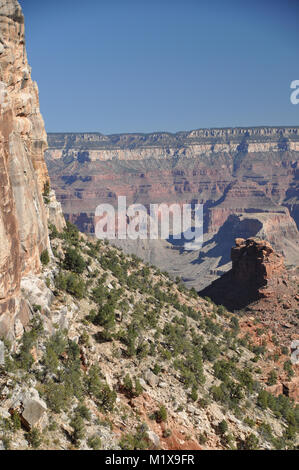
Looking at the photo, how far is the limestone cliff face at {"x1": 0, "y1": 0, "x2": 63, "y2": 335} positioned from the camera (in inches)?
938

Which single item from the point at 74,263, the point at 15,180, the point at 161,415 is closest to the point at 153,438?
the point at 161,415

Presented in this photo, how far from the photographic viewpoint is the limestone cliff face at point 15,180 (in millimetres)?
23828

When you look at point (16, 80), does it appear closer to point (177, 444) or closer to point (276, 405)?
point (177, 444)

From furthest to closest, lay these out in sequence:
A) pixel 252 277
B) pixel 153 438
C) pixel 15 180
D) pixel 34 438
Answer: pixel 252 277 → pixel 15 180 → pixel 153 438 → pixel 34 438

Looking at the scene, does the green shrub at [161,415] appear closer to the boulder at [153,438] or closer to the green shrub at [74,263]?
the boulder at [153,438]

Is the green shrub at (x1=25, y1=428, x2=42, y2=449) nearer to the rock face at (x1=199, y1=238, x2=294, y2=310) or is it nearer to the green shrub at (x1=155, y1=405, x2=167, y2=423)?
the green shrub at (x1=155, y1=405, x2=167, y2=423)

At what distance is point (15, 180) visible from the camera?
2794 centimetres

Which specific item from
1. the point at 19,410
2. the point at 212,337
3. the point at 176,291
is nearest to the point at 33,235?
the point at 19,410

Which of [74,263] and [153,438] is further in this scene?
[74,263]

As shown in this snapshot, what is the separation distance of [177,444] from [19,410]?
30.4ft

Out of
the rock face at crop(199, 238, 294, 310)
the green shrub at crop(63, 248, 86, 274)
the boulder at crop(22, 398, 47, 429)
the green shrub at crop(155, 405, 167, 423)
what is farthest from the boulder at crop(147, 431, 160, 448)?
the rock face at crop(199, 238, 294, 310)

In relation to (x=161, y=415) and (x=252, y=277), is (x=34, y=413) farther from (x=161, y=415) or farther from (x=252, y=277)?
(x=252, y=277)

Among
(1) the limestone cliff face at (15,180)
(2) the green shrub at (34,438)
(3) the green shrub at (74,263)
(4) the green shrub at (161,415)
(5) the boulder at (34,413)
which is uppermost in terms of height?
(1) the limestone cliff face at (15,180)

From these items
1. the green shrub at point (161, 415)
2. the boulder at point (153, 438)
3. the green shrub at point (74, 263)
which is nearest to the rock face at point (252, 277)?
the green shrub at point (74, 263)
